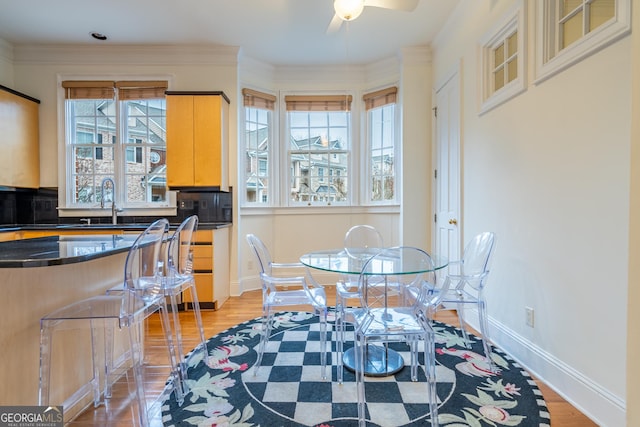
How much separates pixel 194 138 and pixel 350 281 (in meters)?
2.35

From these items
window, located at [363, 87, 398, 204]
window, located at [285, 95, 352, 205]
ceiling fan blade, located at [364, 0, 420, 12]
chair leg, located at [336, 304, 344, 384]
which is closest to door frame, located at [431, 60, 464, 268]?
window, located at [363, 87, 398, 204]

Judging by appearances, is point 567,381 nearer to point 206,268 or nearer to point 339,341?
point 339,341

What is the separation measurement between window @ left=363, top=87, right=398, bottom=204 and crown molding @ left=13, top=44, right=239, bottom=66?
1851 millimetres

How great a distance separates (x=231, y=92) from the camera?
365 cm

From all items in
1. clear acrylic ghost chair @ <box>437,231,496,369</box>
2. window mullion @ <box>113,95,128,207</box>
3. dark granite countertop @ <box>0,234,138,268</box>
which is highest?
window mullion @ <box>113,95,128,207</box>

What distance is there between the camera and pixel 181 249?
2119mm

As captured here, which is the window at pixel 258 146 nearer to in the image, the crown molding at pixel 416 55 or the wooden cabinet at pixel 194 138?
the wooden cabinet at pixel 194 138

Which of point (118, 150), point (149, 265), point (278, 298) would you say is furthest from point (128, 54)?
point (278, 298)

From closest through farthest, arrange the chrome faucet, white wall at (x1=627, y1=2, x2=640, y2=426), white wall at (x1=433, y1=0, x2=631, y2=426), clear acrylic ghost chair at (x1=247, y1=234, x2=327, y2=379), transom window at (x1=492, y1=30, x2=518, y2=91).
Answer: white wall at (x1=627, y1=2, x2=640, y2=426), white wall at (x1=433, y1=0, x2=631, y2=426), clear acrylic ghost chair at (x1=247, y1=234, x2=327, y2=379), transom window at (x1=492, y1=30, x2=518, y2=91), the chrome faucet

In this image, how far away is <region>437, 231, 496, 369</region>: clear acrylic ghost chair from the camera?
207 cm

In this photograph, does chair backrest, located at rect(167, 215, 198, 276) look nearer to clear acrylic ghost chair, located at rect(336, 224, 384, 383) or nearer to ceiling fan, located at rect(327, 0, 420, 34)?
clear acrylic ghost chair, located at rect(336, 224, 384, 383)

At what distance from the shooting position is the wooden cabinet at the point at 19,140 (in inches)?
127

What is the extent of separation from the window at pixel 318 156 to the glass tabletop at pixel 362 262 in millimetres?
1863

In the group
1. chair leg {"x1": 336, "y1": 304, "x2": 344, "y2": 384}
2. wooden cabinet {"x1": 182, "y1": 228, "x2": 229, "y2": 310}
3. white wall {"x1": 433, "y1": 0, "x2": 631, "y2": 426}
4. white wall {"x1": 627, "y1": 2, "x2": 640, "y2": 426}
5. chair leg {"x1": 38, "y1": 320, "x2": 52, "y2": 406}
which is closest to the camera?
white wall {"x1": 627, "y1": 2, "x2": 640, "y2": 426}
